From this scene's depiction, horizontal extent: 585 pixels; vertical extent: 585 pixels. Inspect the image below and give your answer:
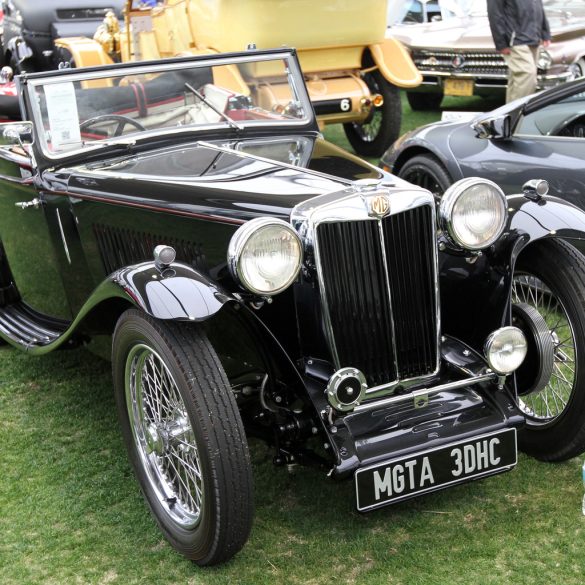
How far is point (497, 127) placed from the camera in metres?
4.58

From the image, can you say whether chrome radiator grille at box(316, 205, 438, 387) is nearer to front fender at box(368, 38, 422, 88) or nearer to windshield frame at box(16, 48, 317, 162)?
windshield frame at box(16, 48, 317, 162)

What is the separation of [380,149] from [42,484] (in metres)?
6.13

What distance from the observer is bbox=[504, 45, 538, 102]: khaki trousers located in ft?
25.4

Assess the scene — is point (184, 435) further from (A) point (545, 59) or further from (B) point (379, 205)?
(A) point (545, 59)

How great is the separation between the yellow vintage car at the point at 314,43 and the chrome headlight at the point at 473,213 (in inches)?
183

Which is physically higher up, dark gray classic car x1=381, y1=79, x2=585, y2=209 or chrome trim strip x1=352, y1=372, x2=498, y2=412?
dark gray classic car x1=381, y1=79, x2=585, y2=209

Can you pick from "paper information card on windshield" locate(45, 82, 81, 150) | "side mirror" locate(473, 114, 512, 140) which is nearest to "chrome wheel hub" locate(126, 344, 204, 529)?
"paper information card on windshield" locate(45, 82, 81, 150)

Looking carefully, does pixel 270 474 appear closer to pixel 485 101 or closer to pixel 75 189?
pixel 75 189

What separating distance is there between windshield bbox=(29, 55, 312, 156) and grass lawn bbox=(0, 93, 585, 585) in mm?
1355

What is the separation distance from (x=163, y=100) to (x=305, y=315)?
1.53 metres

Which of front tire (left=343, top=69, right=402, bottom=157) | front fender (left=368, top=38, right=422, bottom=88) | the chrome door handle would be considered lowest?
front tire (left=343, top=69, right=402, bottom=157)

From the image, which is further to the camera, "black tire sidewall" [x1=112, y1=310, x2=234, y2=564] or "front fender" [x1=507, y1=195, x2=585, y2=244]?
"front fender" [x1=507, y1=195, x2=585, y2=244]

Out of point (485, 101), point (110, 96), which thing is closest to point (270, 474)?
point (110, 96)

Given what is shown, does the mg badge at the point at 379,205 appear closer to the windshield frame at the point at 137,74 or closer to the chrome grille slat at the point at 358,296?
the chrome grille slat at the point at 358,296
